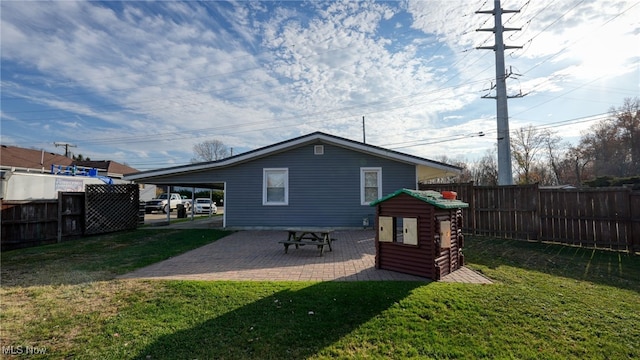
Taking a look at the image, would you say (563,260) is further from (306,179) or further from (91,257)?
(91,257)

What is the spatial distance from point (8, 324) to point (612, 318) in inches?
300

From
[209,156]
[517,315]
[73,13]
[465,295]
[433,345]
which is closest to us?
[433,345]

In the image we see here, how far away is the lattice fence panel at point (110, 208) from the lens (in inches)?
441

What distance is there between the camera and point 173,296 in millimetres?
4402

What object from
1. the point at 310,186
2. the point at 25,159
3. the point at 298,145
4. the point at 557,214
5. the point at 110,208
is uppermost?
the point at 25,159

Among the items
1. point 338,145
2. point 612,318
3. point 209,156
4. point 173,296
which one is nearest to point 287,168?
Answer: point 338,145

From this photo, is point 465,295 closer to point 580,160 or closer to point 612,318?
point 612,318

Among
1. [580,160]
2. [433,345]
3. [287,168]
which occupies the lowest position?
[433,345]

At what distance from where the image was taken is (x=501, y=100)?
19297 mm

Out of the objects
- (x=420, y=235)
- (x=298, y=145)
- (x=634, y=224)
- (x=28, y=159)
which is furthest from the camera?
(x=28, y=159)

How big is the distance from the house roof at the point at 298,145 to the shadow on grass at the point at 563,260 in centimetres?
367

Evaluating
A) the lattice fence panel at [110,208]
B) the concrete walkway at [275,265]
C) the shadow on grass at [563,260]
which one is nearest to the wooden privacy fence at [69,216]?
the lattice fence panel at [110,208]

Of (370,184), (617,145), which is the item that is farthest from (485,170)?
(370,184)

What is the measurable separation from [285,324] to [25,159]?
2967cm
